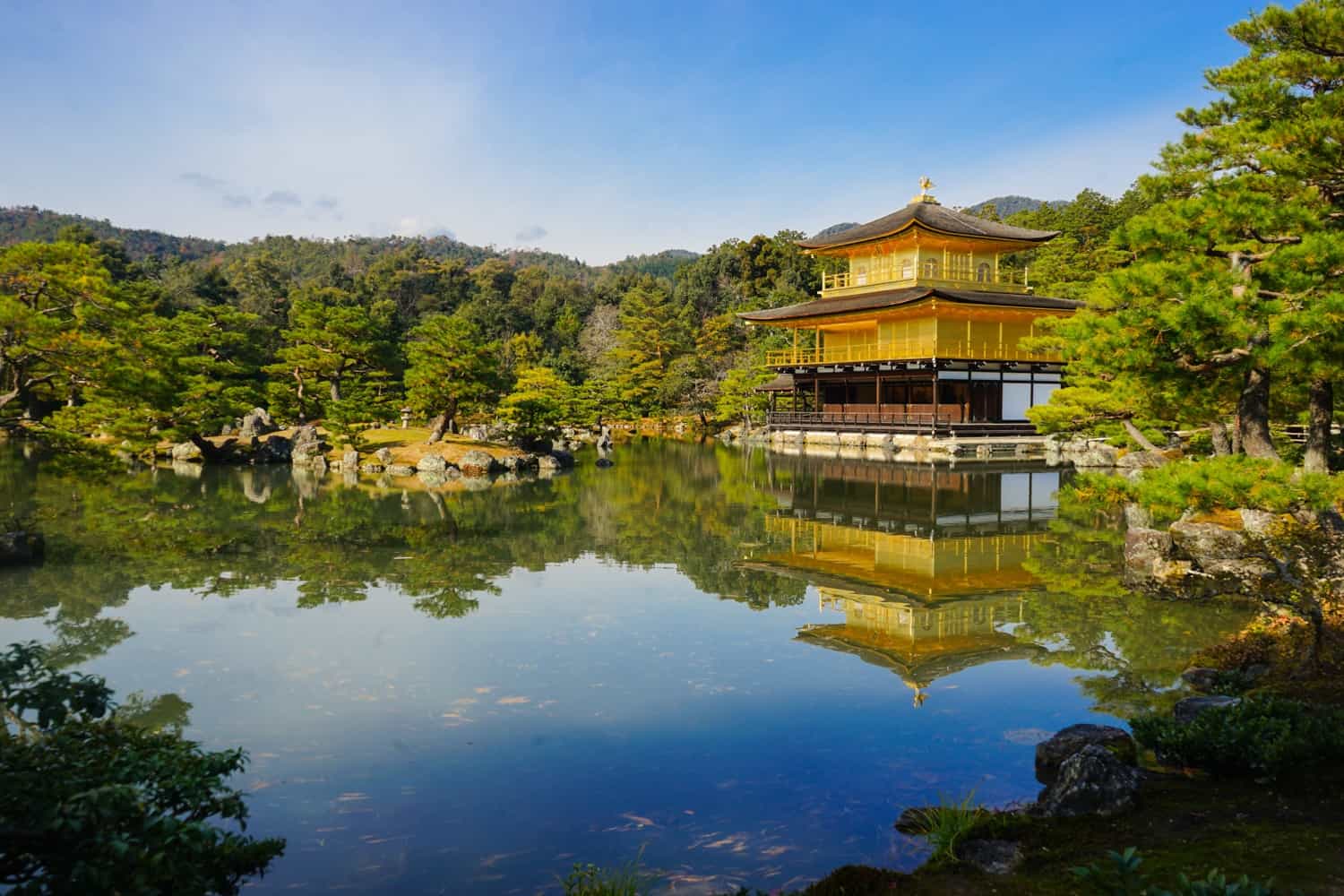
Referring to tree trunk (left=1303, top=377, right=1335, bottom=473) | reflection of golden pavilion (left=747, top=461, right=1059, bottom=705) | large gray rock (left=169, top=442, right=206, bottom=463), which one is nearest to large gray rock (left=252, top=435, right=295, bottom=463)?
Answer: large gray rock (left=169, top=442, right=206, bottom=463)

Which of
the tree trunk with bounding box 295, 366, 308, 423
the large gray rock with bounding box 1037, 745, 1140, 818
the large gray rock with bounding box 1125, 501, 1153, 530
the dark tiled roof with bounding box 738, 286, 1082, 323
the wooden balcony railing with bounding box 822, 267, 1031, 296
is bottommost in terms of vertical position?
the large gray rock with bounding box 1037, 745, 1140, 818

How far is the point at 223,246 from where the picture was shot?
5143 inches

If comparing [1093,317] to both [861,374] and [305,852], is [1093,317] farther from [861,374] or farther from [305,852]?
[861,374]

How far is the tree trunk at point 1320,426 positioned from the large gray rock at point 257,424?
2858 centimetres

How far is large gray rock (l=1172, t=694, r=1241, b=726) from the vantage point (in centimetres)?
526

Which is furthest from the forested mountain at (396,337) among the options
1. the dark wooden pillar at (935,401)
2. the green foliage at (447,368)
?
the dark wooden pillar at (935,401)

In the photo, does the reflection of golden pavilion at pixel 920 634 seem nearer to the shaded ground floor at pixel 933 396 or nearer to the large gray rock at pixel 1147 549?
the large gray rock at pixel 1147 549

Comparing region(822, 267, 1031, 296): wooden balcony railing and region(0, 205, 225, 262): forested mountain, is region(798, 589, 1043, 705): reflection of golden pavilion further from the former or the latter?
region(0, 205, 225, 262): forested mountain

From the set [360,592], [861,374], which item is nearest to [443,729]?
[360,592]

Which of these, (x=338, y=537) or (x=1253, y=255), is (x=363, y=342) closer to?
(x=338, y=537)

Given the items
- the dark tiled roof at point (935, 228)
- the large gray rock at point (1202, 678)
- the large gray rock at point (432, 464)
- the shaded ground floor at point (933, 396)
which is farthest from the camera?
the dark tiled roof at point (935, 228)

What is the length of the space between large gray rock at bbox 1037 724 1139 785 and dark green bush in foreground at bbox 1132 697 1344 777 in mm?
123

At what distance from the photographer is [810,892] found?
360cm

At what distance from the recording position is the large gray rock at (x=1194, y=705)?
5.26 meters
